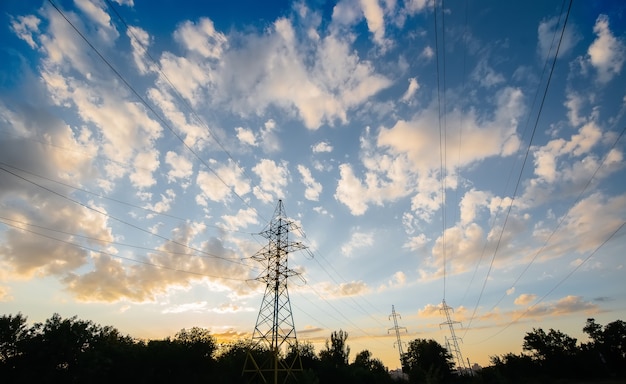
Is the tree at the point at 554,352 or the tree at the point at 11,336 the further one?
the tree at the point at 554,352

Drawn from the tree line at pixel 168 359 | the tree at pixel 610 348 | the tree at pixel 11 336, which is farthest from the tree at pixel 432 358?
the tree at pixel 11 336

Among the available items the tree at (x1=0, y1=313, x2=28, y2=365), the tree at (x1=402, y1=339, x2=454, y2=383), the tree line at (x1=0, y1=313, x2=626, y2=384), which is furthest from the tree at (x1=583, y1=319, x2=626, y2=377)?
the tree at (x1=0, y1=313, x2=28, y2=365)

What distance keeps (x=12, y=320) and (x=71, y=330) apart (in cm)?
612

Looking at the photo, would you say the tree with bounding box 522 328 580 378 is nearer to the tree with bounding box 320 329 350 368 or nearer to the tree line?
the tree line

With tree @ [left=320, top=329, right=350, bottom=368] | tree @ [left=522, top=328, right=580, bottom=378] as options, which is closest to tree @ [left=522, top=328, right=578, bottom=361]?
tree @ [left=522, top=328, right=580, bottom=378]

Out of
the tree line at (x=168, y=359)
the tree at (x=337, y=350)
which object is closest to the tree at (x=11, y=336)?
the tree line at (x=168, y=359)

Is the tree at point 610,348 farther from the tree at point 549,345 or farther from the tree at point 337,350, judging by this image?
the tree at point 337,350

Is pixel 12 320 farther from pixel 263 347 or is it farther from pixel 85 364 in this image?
pixel 263 347

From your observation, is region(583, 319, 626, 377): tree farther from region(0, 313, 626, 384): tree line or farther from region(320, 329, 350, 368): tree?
region(320, 329, 350, 368): tree

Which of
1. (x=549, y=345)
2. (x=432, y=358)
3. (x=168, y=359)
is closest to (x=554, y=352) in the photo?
(x=549, y=345)

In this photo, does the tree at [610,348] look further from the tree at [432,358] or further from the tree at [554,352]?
the tree at [432,358]

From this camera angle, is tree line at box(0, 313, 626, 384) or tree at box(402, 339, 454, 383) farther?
tree at box(402, 339, 454, 383)

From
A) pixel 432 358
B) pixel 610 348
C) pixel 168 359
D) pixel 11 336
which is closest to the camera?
pixel 11 336

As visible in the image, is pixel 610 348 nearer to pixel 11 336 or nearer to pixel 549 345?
pixel 549 345
